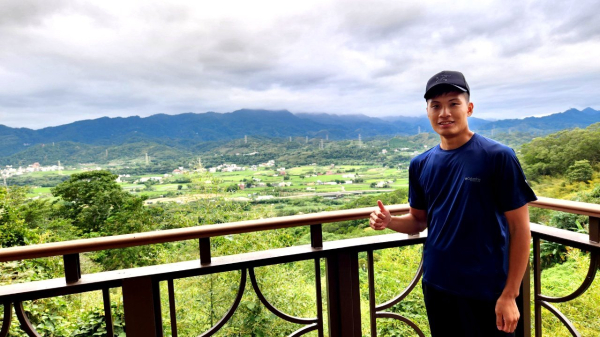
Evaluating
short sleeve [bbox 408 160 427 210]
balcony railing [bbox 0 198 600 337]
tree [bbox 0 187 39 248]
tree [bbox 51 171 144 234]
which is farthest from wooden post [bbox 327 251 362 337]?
tree [bbox 51 171 144 234]

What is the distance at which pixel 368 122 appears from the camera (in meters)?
65.8

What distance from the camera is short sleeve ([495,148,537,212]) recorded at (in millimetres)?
925

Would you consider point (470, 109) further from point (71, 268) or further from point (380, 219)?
point (71, 268)

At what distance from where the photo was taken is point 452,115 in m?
1.06

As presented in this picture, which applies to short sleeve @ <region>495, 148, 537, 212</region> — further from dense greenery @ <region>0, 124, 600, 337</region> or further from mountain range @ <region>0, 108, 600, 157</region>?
mountain range @ <region>0, 108, 600, 157</region>

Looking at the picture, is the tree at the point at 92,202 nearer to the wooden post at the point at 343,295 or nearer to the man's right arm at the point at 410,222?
the wooden post at the point at 343,295

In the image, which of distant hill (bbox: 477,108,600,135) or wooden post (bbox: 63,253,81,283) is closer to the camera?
wooden post (bbox: 63,253,81,283)

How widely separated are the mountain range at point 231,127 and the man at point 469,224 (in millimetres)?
28808

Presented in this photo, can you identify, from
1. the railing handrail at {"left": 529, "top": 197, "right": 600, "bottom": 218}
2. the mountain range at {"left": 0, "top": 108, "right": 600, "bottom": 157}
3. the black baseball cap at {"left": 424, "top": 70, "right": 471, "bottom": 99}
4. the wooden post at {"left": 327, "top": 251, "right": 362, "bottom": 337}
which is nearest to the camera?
the black baseball cap at {"left": 424, "top": 70, "right": 471, "bottom": 99}

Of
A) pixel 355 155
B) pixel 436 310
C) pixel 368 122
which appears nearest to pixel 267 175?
pixel 355 155

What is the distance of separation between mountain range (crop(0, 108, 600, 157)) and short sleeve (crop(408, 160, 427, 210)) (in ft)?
94.0

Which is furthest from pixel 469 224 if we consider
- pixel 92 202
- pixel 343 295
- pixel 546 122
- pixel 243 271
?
pixel 546 122

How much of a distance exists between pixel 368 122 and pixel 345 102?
9.99 m

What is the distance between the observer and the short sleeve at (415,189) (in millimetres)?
1240
